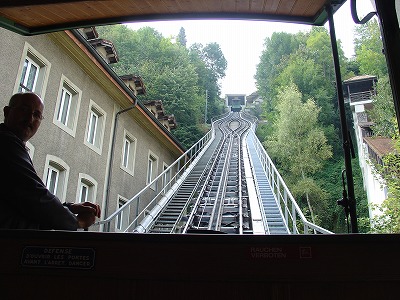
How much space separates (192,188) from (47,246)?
13.4 m

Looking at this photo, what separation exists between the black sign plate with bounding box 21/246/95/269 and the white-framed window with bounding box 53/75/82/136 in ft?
31.4

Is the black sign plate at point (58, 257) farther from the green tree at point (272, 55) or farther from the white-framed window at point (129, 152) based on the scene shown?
the green tree at point (272, 55)

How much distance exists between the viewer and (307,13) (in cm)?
273

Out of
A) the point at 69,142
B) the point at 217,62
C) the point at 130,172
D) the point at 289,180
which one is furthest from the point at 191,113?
the point at 217,62

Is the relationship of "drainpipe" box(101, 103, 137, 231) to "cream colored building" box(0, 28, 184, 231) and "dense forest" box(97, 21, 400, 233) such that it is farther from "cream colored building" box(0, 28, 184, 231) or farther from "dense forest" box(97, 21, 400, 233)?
"dense forest" box(97, 21, 400, 233)

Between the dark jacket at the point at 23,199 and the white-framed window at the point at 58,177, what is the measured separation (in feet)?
29.3

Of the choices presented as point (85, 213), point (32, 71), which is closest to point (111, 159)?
point (32, 71)

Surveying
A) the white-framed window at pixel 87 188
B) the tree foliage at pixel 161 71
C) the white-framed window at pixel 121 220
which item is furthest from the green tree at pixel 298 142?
the white-framed window at pixel 87 188

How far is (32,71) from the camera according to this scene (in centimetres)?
973

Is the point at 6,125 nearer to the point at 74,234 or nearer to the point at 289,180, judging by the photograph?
the point at 74,234

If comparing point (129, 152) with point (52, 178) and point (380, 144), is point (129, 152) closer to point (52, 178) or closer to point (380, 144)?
point (52, 178)

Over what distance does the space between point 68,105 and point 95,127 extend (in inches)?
67.2

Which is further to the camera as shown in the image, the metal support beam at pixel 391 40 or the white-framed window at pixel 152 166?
the white-framed window at pixel 152 166

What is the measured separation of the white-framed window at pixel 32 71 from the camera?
29.6 feet
